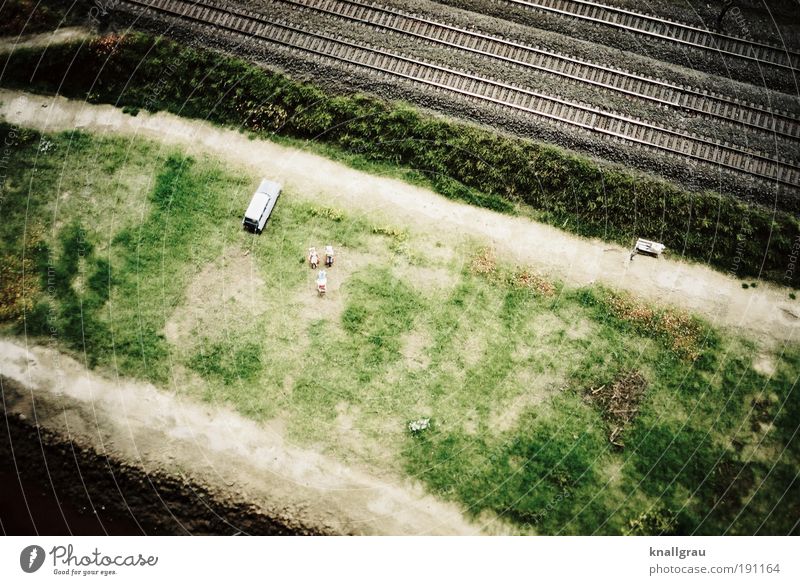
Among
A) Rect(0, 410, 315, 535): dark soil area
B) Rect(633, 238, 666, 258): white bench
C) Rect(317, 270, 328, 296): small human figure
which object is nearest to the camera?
Rect(0, 410, 315, 535): dark soil area

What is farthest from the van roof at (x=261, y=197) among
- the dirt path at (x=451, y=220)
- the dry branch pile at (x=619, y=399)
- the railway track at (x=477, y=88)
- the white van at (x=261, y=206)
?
the dry branch pile at (x=619, y=399)

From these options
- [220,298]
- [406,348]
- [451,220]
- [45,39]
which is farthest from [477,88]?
[45,39]

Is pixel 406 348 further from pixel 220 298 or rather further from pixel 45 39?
pixel 45 39

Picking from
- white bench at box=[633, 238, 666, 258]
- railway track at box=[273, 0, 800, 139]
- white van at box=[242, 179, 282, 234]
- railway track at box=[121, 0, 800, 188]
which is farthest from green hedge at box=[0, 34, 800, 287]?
railway track at box=[273, 0, 800, 139]

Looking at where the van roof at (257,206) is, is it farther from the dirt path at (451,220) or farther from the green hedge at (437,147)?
the green hedge at (437,147)

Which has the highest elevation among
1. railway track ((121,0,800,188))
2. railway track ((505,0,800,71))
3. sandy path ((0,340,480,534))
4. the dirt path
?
railway track ((505,0,800,71))
